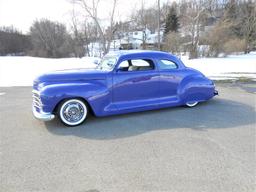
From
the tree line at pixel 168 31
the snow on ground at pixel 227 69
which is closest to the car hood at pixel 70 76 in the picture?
the snow on ground at pixel 227 69

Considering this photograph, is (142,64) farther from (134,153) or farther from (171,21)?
(171,21)

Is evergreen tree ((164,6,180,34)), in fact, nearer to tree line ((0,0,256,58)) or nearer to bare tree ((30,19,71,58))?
tree line ((0,0,256,58))

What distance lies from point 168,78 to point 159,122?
1.26 m

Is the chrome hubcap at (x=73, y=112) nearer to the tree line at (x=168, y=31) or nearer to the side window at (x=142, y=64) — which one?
the side window at (x=142, y=64)

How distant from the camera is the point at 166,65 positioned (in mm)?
5734

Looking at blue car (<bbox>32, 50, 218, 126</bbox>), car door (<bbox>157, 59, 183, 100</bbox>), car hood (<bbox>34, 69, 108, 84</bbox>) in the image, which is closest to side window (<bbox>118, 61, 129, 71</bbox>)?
blue car (<bbox>32, 50, 218, 126</bbox>)

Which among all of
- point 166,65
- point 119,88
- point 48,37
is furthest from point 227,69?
point 48,37

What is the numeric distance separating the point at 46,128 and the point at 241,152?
3.56 m

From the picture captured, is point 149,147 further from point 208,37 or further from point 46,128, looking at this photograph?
point 208,37

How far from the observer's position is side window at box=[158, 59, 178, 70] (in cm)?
565

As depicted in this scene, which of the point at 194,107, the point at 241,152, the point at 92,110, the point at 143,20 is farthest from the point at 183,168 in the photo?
the point at 143,20

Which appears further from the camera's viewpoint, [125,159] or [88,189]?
[125,159]

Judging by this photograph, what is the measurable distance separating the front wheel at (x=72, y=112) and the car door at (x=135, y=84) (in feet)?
2.45

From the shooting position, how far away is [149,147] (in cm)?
378
